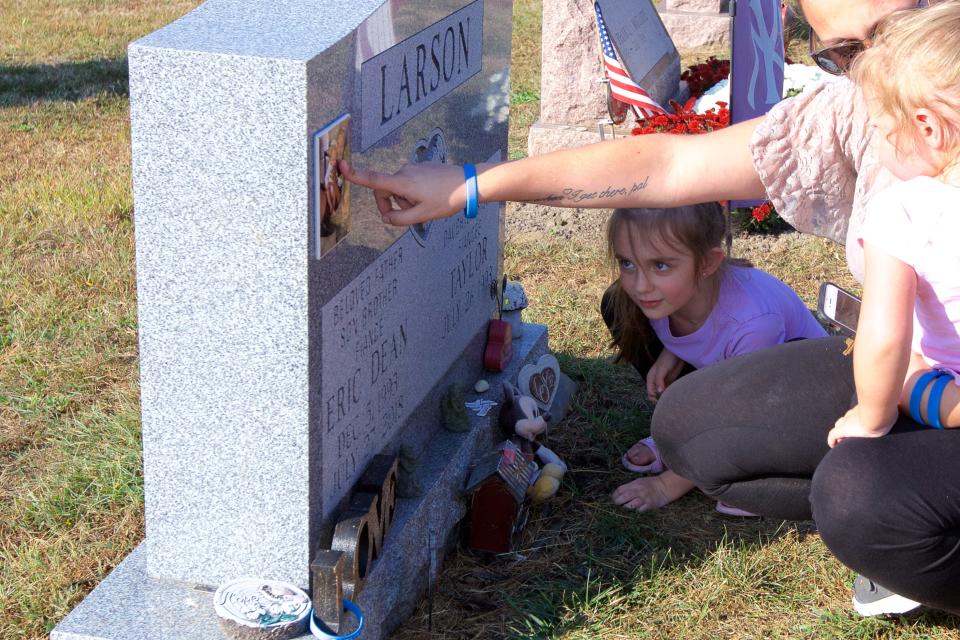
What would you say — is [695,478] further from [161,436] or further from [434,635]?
[161,436]

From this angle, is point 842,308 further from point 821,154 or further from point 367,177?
point 367,177

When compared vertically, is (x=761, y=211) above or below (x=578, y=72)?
below

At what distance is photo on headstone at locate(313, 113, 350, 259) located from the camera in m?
1.85

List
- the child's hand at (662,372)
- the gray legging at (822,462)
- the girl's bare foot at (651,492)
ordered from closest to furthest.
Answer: the gray legging at (822,462) → the girl's bare foot at (651,492) → the child's hand at (662,372)

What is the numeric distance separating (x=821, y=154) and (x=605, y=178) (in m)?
0.46

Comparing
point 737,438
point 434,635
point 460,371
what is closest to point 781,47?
point 460,371

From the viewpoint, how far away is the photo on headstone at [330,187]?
185cm

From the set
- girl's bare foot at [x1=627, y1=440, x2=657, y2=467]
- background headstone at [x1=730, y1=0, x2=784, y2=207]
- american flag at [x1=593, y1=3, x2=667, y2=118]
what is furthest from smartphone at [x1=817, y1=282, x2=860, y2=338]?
american flag at [x1=593, y1=3, x2=667, y2=118]

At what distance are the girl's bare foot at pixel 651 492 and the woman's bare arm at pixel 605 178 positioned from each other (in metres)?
0.84

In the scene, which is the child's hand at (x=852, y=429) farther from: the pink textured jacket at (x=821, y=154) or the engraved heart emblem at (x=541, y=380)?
the engraved heart emblem at (x=541, y=380)

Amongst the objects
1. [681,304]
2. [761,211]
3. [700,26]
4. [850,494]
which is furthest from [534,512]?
[700,26]

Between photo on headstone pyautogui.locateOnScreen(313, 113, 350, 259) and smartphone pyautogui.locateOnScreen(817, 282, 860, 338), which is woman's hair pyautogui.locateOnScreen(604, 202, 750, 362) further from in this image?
photo on headstone pyautogui.locateOnScreen(313, 113, 350, 259)

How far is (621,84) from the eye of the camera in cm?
493

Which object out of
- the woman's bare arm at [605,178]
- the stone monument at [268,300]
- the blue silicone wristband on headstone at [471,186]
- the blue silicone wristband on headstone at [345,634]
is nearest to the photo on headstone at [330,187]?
the stone monument at [268,300]
